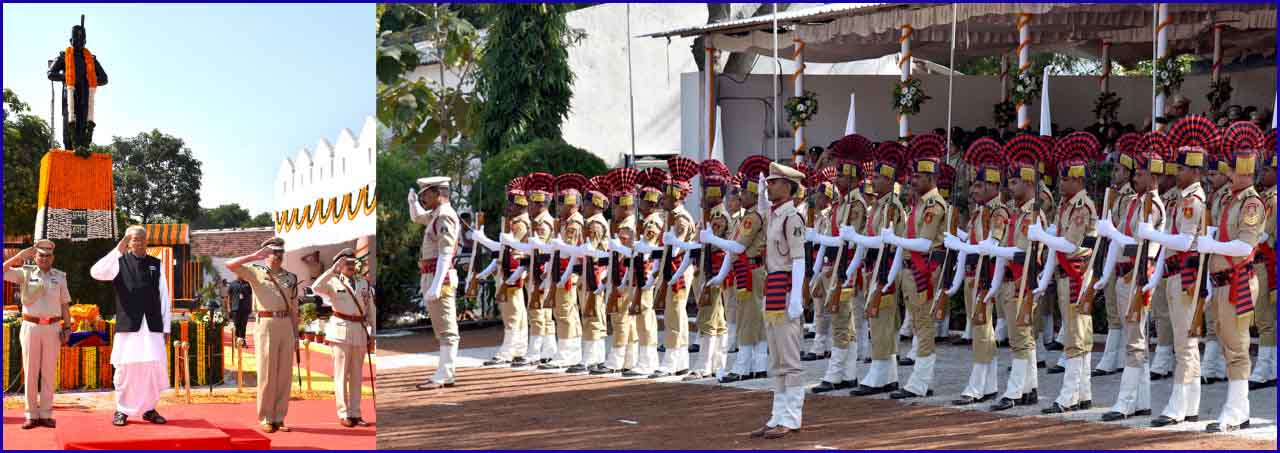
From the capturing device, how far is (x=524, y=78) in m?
20.7

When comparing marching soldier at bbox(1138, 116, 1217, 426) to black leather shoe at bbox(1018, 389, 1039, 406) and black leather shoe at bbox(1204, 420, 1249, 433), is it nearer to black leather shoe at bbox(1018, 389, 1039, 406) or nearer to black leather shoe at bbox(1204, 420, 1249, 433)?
black leather shoe at bbox(1204, 420, 1249, 433)

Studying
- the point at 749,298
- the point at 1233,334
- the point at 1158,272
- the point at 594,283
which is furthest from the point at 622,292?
the point at 1233,334

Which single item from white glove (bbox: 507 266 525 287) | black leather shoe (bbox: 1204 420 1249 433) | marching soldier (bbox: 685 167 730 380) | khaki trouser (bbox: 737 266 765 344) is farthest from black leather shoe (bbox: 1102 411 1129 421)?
white glove (bbox: 507 266 525 287)

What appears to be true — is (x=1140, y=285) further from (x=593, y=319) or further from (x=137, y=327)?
(x=137, y=327)

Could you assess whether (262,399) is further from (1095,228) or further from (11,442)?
(1095,228)

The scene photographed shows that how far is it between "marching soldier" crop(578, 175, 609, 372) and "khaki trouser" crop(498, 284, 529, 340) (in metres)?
0.73

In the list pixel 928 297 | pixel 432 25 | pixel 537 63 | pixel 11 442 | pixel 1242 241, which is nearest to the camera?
pixel 1242 241

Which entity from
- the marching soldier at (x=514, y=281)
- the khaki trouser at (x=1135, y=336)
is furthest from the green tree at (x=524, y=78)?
the khaki trouser at (x=1135, y=336)

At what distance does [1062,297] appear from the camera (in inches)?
370

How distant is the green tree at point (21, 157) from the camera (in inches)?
359

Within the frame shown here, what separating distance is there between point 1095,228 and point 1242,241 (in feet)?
4.11

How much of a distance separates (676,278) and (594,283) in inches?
38.9

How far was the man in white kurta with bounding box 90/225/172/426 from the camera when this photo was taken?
952 cm

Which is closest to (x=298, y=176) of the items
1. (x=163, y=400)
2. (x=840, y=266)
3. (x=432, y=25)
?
(x=163, y=400)
